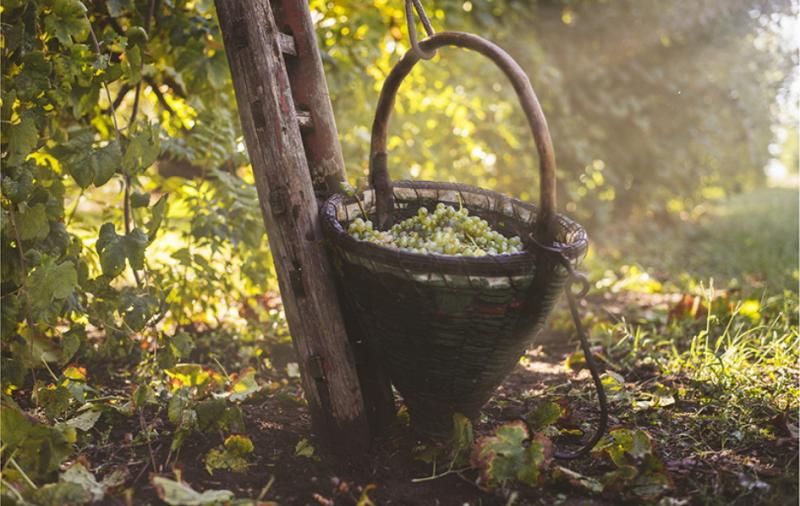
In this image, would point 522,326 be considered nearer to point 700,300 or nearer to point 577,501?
point 577,501

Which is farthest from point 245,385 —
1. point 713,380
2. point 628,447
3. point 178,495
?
point 713,380

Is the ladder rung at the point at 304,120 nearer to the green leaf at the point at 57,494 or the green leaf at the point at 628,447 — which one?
the green leaf at the point at 57,494

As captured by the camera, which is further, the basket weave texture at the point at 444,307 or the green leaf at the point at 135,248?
the green leaf at the point at 135,248

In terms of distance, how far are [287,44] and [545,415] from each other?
4.33ft

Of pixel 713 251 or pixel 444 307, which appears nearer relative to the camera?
pixel 444 307

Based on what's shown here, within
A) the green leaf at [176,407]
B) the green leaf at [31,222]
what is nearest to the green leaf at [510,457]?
the green leaf at [176,407]

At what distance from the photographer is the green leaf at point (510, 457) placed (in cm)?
169

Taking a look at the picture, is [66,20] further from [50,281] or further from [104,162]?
[50,281]

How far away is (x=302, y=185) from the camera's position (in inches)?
75.1

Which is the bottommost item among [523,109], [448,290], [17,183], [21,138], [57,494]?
[57,494]

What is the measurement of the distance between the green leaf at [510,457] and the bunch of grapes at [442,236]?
0.46m

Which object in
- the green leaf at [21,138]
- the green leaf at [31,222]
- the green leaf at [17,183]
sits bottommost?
the green leaf at [31,222]

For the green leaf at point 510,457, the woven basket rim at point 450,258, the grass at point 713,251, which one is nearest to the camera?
the woven basket rim at point 450,258

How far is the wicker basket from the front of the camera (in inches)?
62.5
